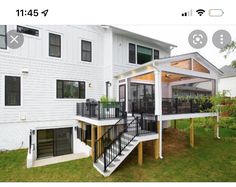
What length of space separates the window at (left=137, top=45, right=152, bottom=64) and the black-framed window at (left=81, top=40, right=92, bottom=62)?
333 cm

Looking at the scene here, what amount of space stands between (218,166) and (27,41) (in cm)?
1014

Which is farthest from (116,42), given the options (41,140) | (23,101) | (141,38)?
→ (41,140)

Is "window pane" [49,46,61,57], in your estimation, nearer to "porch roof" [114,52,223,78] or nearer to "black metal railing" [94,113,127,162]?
"porch roof" [114,52,223,78]

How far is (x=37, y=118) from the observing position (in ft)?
25.1

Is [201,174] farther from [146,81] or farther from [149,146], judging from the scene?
[146,81]

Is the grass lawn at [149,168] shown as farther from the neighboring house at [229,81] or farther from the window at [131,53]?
the neighboring house at [229,81]

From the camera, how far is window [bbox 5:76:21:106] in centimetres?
706

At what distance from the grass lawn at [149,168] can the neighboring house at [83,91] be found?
1.54 feet

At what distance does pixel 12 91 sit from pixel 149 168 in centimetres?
706

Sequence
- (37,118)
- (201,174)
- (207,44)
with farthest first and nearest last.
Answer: (37,118)
(201,174)
(207,44)

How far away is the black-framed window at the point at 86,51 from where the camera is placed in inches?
355

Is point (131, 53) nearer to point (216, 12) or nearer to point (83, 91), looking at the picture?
point (83, 91)

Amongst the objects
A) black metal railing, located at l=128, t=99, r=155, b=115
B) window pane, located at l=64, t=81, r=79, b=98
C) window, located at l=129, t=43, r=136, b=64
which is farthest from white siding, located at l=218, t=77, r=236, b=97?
window pane, located at l=64, t=81, r=79, b=98

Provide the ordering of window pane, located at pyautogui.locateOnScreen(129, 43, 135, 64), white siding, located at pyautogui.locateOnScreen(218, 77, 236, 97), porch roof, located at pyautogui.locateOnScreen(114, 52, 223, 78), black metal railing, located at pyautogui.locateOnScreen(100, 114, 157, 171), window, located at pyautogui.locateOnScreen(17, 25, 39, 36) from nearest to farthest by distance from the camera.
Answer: black metal railing, located at pyautogui.locateOnScreen(100, 114, 157, 171), porch roof, located at pyautogui.locateOnScreen(114, 52, 223, 78), window, located at pyautogui.locateOnScreen(17, 25, 39, 36), window pane, located at pyautogui.locateOnScreen(129, 43, 135, 64), white siding, located at pyautogui.locateOnScreen(218, 77, 236, 97)
